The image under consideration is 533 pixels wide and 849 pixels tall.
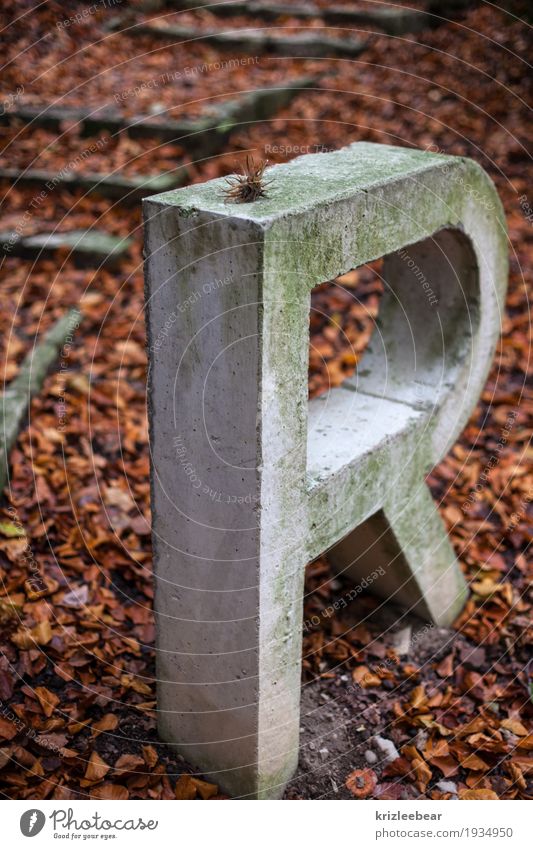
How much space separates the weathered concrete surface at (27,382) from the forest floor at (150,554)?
3.1 inches

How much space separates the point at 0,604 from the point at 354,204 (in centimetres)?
188

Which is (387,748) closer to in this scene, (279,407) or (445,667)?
(445,667)

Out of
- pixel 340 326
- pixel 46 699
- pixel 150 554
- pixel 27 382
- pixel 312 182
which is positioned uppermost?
pixel 312 182

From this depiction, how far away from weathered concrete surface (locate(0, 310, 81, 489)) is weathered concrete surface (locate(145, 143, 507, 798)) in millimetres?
1536

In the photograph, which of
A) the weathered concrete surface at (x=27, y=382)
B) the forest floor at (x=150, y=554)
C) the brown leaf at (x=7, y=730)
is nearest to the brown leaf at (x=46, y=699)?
the forest floor at (x=150, y=554)

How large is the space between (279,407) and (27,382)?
2.47m

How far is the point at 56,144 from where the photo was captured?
591 centimetres

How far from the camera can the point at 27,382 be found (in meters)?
3.98

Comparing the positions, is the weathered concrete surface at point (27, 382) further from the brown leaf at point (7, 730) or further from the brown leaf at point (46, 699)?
the brown leaf at point (7, 730)

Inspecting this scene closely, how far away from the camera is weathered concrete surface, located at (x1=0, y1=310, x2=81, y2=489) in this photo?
11.5ft

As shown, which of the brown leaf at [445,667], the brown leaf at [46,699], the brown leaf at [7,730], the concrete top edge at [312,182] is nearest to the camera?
the concrete top edge at [312,182]

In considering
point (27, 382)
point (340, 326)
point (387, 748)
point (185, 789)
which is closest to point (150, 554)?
point (185, 789)

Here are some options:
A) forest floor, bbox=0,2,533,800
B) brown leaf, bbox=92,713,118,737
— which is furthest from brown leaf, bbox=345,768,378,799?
brown leaf, bbox=92,713,118,737

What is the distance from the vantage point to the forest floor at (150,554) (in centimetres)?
244
